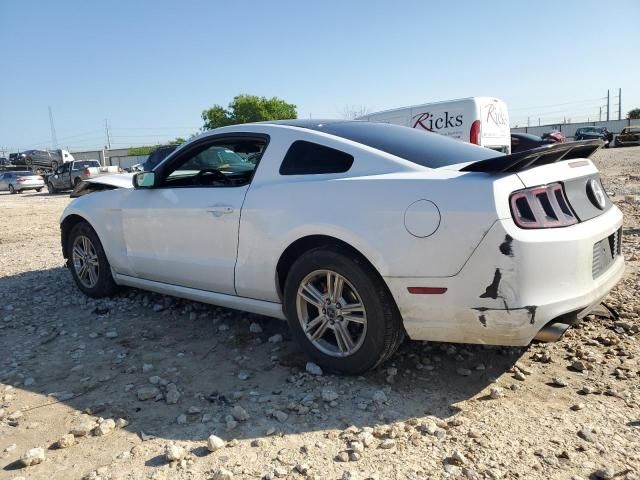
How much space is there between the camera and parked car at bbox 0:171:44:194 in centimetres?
3077

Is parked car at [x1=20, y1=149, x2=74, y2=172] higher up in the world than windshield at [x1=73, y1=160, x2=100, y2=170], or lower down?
higher up

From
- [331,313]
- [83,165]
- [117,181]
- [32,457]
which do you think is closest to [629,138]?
[83,165]

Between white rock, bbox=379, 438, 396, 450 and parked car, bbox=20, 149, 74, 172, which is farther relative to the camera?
parked car, bbox=20, 149, 74, 172

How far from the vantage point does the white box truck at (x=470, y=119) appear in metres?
12.5

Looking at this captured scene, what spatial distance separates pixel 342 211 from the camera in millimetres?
3102

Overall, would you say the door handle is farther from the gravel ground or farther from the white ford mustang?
the gravel ground

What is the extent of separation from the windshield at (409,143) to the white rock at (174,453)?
203cm

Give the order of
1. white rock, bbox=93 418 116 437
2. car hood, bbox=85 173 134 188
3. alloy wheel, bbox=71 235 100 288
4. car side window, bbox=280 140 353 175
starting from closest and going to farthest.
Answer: white rock, bbox=93 418 116 437 < car side window, bbox=280 140 353 175 < car hood, bbox=85 173 134 188 < alloy wheel, bbox=71 235 100 288

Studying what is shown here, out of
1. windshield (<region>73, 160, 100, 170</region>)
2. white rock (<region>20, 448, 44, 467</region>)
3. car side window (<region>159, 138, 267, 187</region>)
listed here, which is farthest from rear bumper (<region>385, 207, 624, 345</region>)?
windshield (<region>73, 160, 100, 170</region>)

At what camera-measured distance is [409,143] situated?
11.6 ft

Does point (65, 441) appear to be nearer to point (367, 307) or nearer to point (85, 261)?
point (367, 307)

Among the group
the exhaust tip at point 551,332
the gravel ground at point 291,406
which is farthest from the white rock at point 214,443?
the exhaust tip at point 551,332

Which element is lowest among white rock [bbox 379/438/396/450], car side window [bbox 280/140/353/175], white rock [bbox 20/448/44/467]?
white rock [bbox 379/438/396/450]

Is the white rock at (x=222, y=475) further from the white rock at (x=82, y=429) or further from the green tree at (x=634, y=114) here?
the green tree at (x=634, y=114)
